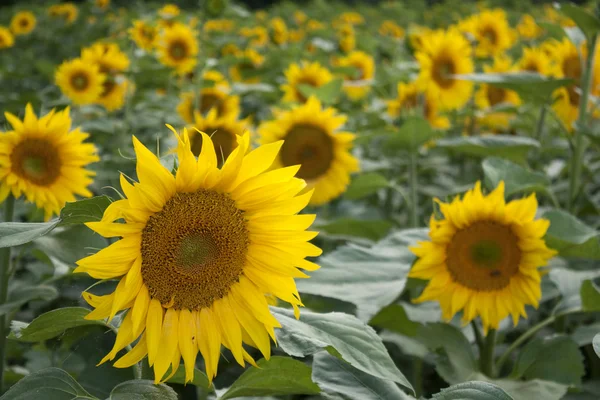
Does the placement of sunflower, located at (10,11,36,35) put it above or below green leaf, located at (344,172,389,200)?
below

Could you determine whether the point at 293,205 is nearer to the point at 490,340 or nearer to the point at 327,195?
the point at 490,340

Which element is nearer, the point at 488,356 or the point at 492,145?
the point at 488,356

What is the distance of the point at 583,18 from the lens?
2.05 m

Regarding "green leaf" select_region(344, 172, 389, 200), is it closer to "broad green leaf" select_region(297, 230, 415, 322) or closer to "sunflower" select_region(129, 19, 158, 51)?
"broad green leaf" select_region(297, 230, 415, 322)

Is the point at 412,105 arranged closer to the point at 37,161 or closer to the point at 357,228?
the point at 357,228

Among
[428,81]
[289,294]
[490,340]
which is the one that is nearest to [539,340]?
[490,340]

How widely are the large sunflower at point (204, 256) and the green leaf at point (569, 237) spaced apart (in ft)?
2.59

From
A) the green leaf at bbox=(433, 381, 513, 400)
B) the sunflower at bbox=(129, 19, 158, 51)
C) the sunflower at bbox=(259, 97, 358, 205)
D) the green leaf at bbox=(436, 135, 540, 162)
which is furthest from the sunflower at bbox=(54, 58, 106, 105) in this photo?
the green leaf at bbox=(433, 381, 513, 400)

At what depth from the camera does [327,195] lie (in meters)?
2.80

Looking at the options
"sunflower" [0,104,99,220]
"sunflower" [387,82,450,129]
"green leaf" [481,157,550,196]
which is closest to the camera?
"sunflower" [0,104,99,220]

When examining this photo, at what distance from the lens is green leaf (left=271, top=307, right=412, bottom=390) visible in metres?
1.09

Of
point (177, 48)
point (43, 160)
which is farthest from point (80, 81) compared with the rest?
point (43, 160)

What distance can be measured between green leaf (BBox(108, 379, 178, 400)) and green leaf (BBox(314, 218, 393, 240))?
1.22 meters

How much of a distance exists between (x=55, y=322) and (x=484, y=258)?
926 mm
